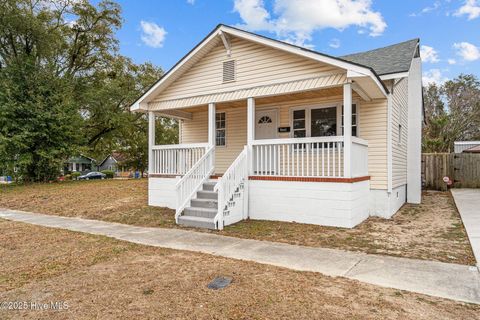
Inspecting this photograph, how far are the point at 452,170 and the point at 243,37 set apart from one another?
13.9 meters

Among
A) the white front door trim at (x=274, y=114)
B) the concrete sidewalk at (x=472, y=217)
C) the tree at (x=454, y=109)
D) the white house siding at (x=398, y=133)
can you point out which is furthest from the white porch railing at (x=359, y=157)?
the tree at (x=454, y=109)

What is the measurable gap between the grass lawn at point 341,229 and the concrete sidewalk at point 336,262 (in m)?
0.45

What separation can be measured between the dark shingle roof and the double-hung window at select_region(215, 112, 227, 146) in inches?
206

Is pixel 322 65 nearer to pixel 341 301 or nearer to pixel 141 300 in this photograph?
pixel 341 301

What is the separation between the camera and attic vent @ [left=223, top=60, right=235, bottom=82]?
29.9 ft

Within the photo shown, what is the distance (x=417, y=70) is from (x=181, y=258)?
38.9 feet

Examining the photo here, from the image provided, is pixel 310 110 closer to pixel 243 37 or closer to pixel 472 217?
pixel 243 37

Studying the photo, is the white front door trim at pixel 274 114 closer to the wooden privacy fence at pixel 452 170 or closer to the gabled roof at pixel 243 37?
the gabled roof at pixel 243 37

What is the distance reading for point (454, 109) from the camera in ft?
114

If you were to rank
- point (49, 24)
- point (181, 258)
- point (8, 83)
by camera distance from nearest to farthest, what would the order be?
1. point (181, 258)
2. point (8, 83)
3. point (49, 24)

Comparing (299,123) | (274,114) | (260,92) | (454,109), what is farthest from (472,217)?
(454,109)

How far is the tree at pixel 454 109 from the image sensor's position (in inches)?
1320

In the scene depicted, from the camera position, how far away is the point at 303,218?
7.64 metres

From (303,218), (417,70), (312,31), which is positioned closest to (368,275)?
(303,218)
